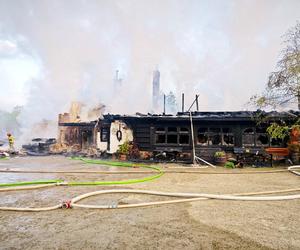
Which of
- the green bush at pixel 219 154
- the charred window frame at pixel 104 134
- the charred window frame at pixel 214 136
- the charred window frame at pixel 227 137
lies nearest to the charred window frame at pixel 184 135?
the charred window frame at pixel 214 136

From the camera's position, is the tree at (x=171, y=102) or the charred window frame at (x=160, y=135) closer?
the charred window frame at (x=160, y=135)

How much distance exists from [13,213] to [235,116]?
12.8 meters

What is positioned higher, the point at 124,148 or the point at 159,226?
the point at 124,148

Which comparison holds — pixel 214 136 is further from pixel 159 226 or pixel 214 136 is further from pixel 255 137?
pixel 159 226

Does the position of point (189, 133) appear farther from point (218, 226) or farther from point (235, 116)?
point (218, 226)

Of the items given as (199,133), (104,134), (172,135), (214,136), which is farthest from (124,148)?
(214,136)

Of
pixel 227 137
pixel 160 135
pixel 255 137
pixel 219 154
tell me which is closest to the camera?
pixel 219 154

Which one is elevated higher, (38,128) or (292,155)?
(38,128)

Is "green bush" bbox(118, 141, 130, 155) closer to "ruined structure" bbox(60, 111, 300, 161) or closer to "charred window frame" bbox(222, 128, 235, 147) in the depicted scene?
"ruined structure" bbox(60, 111, 300, 161)

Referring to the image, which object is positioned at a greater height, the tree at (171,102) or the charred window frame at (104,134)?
the tree at (171,102)

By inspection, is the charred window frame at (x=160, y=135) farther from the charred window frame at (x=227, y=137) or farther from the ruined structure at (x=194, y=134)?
the charred window frame at (x=227, y=137)

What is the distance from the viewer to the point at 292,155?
12.5 m

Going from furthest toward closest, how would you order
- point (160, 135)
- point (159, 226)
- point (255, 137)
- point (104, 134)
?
1. point (104, 134)
2. point (160, 135)
3. point (255, 137)
4. point (159, 226)

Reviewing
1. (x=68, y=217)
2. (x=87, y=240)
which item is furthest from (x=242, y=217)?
(x=68, y=217)
